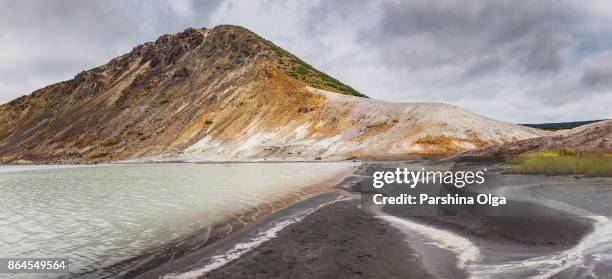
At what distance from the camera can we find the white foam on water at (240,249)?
795cm

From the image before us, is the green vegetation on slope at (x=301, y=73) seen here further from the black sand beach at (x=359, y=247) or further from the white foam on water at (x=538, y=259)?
the white foam on water at (x=538, y=259)

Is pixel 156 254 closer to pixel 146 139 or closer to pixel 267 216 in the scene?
pixel 267 216

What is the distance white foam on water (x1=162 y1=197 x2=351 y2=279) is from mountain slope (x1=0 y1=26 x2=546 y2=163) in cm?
4361

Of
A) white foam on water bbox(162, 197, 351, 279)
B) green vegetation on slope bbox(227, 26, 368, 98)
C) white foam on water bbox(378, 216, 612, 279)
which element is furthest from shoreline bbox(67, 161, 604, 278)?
green vegetation on slope bbox(227, 26, 368, 98)

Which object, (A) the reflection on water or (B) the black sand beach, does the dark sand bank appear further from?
(A) the reflection on water

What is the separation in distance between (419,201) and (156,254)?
10149mm

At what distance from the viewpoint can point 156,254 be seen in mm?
9875

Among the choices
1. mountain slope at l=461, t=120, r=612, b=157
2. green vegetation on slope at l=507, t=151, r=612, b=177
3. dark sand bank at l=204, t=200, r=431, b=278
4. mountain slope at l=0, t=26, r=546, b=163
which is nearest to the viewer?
dark sand bank at l=204, t=200, r=431, b=278

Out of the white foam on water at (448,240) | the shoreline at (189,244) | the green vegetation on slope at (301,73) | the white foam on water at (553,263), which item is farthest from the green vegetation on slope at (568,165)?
the green vegetation on slope at (301,73)

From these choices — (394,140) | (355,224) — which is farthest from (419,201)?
(394,140)

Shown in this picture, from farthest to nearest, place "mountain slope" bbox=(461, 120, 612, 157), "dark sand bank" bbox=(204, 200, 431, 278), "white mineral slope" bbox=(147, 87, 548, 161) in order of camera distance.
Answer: "white mineral slope" bbox=(147, 87, 548, 161) < "mountain slope" bbox=(461, 120, 612, 157) < "dark sand bank" bbox=(204, 200, 431, 278)

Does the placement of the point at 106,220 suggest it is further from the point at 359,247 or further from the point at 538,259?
the point at 538,259

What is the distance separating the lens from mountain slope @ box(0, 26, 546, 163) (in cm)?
6303

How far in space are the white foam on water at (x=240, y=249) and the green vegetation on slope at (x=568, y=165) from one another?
41.2 ft
